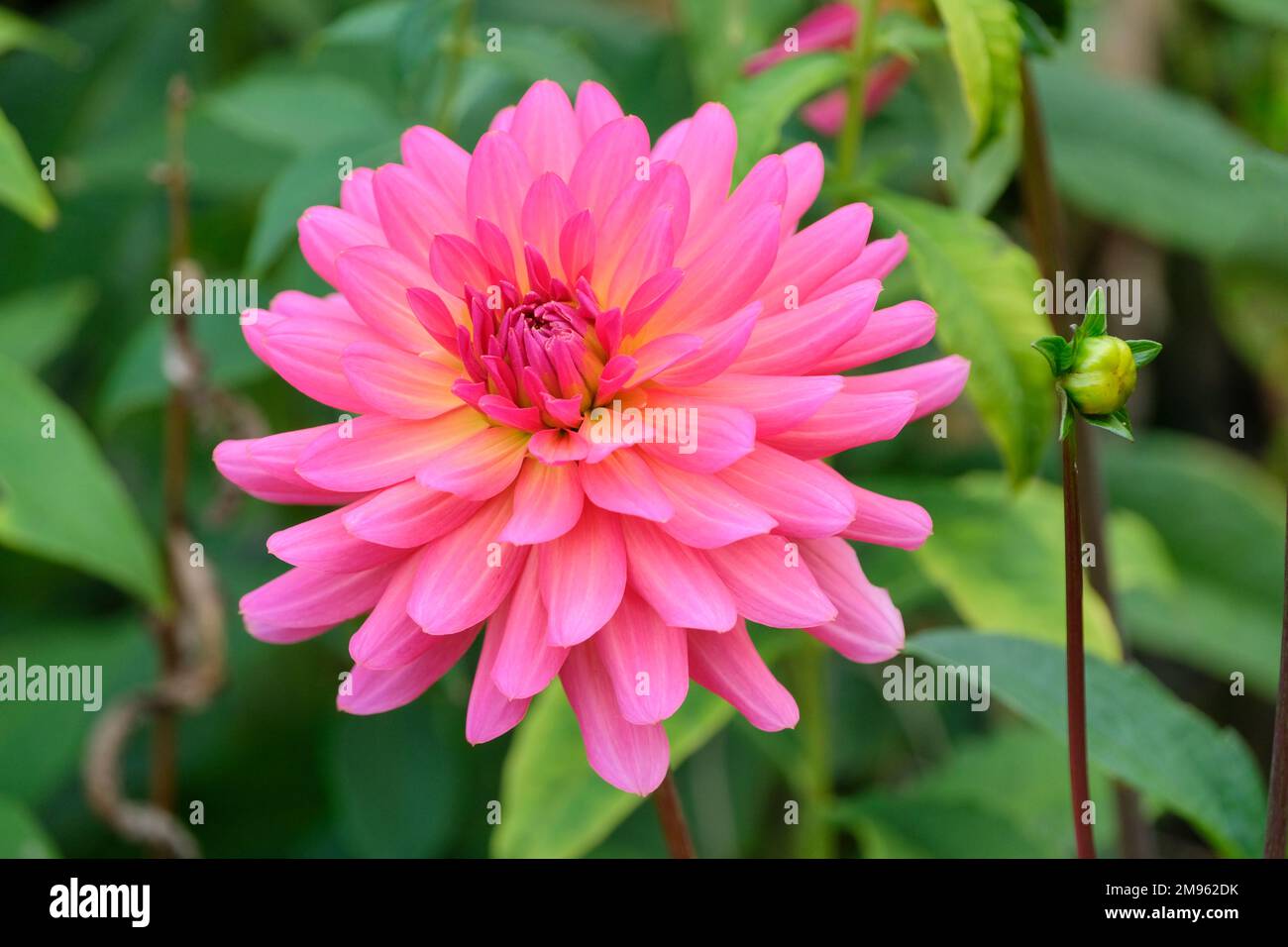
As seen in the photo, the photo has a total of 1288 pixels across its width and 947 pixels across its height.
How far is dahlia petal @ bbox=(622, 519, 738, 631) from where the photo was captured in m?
0.35

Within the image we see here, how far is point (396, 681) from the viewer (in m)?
0.40

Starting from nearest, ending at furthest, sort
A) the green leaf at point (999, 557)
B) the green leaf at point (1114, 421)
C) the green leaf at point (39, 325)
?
the green leaf at point (1114, 421) → the green leaf at point (999, 557) → the green leaf at point (39, 325)

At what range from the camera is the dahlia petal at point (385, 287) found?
0.39 metres

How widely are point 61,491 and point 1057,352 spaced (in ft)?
1.83

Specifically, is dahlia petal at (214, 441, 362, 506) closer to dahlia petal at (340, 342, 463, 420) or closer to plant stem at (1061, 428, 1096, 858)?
dahlia petal at (340, 342, 463, 420)

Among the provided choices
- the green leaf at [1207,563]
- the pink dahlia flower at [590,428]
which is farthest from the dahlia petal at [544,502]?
the green leaf at [1207,563]

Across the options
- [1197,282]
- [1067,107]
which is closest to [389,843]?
[1067,107]

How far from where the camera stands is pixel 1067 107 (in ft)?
3.23

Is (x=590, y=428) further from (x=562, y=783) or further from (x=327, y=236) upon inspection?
(x=562, y=783)

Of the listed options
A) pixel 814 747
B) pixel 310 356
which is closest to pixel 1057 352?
pixel 310 356

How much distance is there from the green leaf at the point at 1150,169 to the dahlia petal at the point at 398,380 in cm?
69

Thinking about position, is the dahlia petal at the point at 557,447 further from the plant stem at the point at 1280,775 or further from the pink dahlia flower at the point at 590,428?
the plant stem at the point at 1280,775

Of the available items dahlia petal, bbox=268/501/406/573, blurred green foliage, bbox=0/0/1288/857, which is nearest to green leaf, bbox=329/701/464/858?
blurred green foliage, bbox=0/0/1288/857

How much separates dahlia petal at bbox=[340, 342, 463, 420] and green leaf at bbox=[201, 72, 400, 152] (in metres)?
0.37
